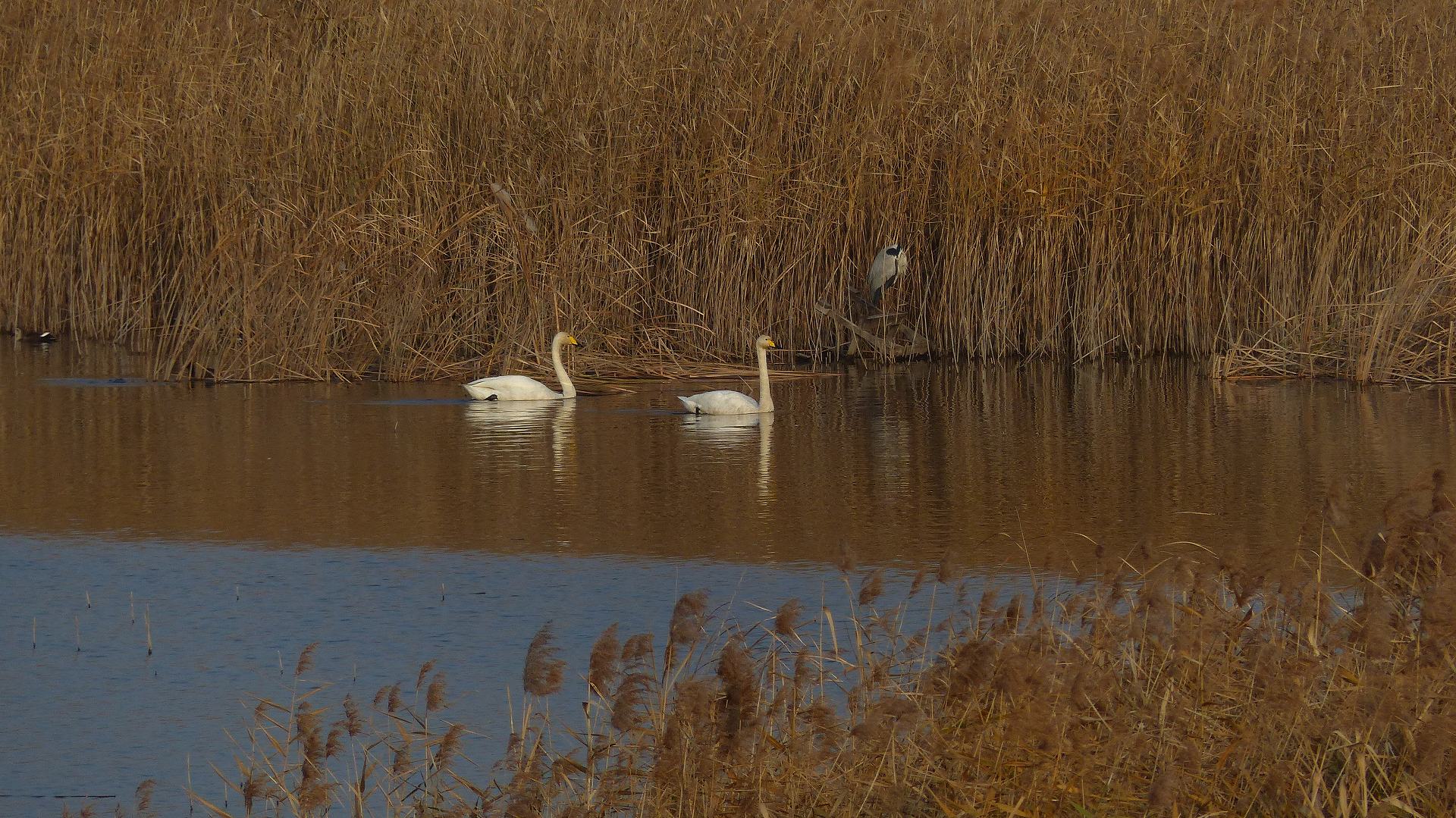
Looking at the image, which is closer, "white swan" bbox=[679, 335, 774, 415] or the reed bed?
the reed bed

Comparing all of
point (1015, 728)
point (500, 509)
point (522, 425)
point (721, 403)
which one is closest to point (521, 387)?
point (522, 425)

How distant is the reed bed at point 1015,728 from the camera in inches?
147

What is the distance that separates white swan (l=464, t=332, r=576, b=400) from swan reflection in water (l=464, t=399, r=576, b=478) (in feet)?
0.13

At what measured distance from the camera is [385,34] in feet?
45.7

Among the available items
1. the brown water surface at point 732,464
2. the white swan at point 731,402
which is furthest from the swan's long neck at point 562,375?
the white swan at point 731,402

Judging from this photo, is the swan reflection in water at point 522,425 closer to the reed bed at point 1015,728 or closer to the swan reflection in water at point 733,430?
the swan reflection in water at point 733,430

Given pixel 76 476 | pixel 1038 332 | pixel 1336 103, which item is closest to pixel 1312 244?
pixel 1336 103

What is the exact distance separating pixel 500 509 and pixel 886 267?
537cm

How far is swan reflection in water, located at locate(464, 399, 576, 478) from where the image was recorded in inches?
376

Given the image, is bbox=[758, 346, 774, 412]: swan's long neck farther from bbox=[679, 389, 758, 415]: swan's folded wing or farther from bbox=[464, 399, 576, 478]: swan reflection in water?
bbox=[464, 399, 576, 478]: swan reflection in water

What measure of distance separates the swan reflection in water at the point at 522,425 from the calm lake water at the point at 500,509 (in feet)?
0.12

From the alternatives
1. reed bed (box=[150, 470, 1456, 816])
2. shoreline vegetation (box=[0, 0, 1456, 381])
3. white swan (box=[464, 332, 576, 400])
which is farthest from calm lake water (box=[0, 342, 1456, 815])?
shoreline vegetation (box=[0, 0, 1456, 381])

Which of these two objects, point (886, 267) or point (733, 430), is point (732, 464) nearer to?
point (733, 430)

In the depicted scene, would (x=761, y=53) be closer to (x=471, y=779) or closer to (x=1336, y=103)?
(x=1336, y=103)
